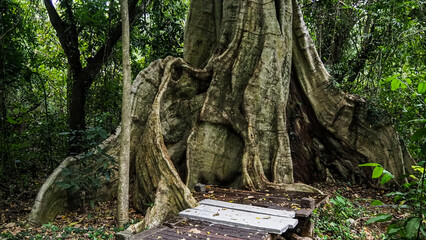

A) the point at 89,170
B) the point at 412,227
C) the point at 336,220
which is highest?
the point at 412,227

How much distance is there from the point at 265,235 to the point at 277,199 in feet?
4.73

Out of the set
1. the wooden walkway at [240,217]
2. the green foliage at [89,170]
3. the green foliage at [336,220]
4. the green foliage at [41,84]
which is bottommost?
the green foliage at [336,220]

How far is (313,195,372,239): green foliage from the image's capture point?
456 centimetres

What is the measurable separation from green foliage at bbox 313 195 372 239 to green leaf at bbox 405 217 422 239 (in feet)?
8.96

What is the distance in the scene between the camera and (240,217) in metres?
3.99

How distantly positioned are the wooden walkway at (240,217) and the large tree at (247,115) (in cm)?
60

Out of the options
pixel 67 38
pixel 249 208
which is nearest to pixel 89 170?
pixel 249 208

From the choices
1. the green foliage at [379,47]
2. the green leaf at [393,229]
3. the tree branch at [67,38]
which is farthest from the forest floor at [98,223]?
the tree branch at [67,38]

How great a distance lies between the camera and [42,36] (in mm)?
10586

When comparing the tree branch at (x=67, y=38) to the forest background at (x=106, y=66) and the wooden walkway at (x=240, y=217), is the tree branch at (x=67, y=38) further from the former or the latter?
the wooden walkway at (x=240, y=217)

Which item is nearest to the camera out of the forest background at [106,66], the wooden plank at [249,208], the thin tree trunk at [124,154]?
the wooden plank at [249,208]

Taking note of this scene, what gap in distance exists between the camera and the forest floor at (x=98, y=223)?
4531mm

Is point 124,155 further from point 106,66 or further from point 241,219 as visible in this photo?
point 106,66

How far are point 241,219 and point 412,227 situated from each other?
2290 millimetres
